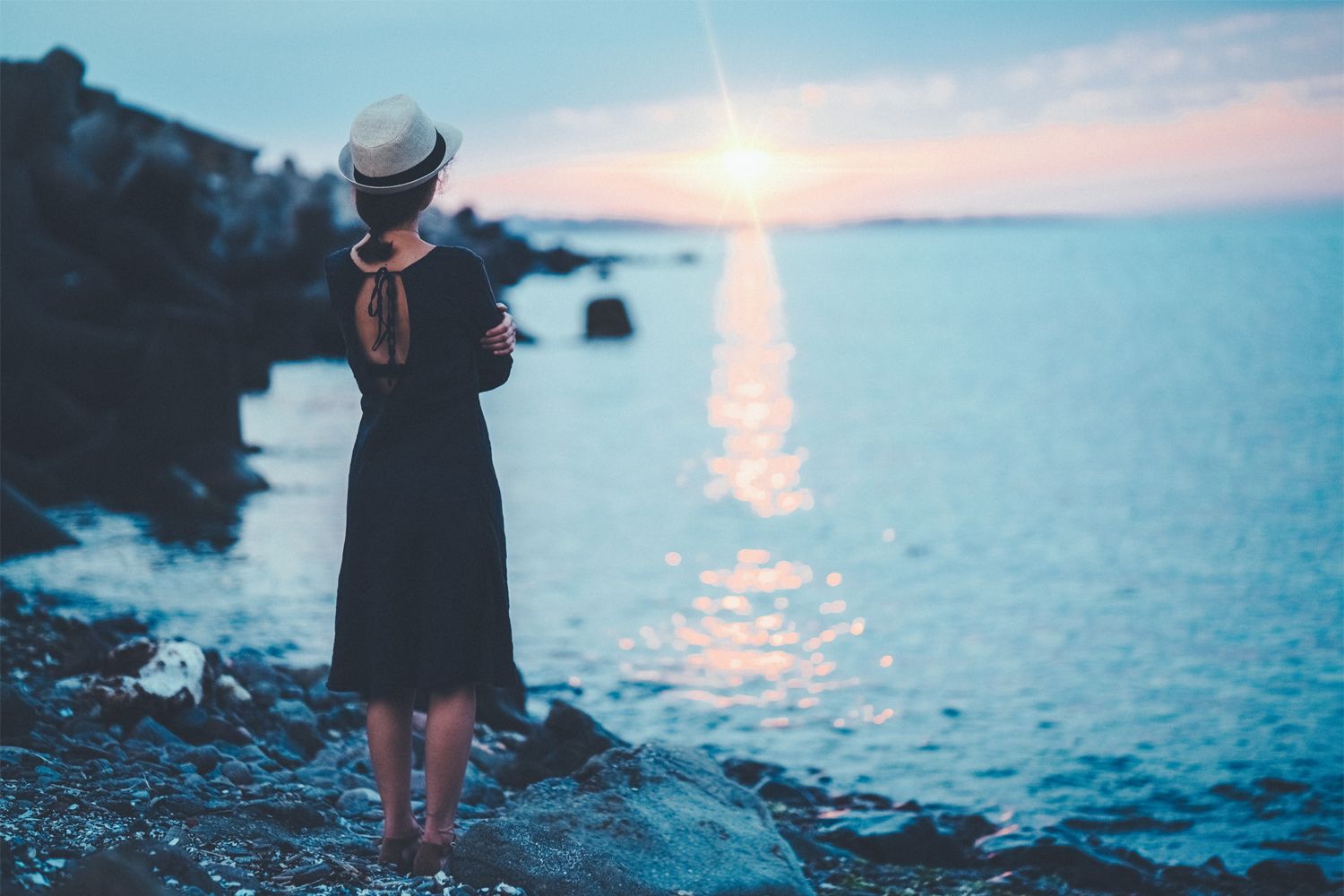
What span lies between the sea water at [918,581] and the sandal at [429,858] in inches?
140

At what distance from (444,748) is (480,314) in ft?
4.15

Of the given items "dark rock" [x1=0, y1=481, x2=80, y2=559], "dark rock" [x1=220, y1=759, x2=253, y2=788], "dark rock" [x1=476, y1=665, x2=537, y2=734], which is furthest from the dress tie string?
"dark rock" [x1=0, y1=481, x2=80, y2=559]

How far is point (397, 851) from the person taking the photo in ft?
13.6

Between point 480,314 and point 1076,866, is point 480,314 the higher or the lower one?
the higher one

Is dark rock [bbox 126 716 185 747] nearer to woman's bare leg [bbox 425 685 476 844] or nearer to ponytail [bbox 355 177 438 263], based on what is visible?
woman's bare leg [bbox 425 685 476 844]

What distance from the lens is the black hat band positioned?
381 centimetres

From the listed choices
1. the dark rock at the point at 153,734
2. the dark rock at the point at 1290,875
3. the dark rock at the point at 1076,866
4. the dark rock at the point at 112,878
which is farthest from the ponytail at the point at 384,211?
the dark rock at the point at 1290,875

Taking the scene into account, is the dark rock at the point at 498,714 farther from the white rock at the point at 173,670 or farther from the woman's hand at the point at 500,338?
the woman's hand at the point at 500,338

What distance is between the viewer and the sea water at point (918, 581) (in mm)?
7621

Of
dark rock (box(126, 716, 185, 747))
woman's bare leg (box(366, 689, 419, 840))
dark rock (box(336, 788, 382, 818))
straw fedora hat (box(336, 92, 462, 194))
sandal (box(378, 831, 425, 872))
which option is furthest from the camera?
dark rock (box(126, 716, 185, 747))

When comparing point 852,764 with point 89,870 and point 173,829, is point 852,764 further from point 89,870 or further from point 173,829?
point 89,870

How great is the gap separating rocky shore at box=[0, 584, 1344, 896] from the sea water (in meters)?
0.73

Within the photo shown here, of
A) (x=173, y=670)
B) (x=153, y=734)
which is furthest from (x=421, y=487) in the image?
(x=173, y=670)

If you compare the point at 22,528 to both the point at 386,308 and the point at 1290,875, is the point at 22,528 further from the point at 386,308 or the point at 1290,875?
the point at 1290,875
